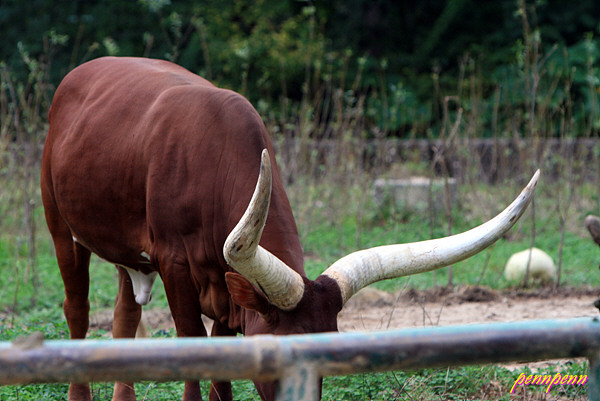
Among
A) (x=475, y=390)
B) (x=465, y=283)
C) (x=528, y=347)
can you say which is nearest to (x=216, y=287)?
(x=475, y=390)

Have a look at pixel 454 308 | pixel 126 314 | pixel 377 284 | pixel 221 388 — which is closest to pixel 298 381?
pixel 221 388

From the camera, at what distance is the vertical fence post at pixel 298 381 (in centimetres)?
131

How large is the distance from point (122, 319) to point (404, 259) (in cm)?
→ 194

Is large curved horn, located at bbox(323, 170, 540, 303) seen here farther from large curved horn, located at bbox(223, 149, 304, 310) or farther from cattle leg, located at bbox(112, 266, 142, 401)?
cattle leg, located at bbox(112, 266, 142, 401)

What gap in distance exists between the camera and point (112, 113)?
3473mm

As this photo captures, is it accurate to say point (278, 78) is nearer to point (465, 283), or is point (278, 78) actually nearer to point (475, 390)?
point (465, 283)

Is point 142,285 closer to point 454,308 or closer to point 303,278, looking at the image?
point 303,278

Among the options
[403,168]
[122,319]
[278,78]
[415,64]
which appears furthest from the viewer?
[415,64]

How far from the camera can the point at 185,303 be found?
9.78ft

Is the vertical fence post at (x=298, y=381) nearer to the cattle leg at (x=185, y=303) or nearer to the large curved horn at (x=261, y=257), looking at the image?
the large curved horn at (x=261, y=257)

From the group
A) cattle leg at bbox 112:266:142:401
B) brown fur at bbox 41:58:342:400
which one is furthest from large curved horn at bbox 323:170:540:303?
cattle leg at bbox 112:266:142:401

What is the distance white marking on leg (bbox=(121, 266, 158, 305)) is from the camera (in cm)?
368

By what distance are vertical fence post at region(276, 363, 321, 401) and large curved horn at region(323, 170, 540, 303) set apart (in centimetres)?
116

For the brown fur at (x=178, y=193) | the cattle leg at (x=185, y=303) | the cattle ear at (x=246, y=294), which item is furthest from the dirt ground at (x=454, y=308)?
the cattle ear at (x=246, y=294)
